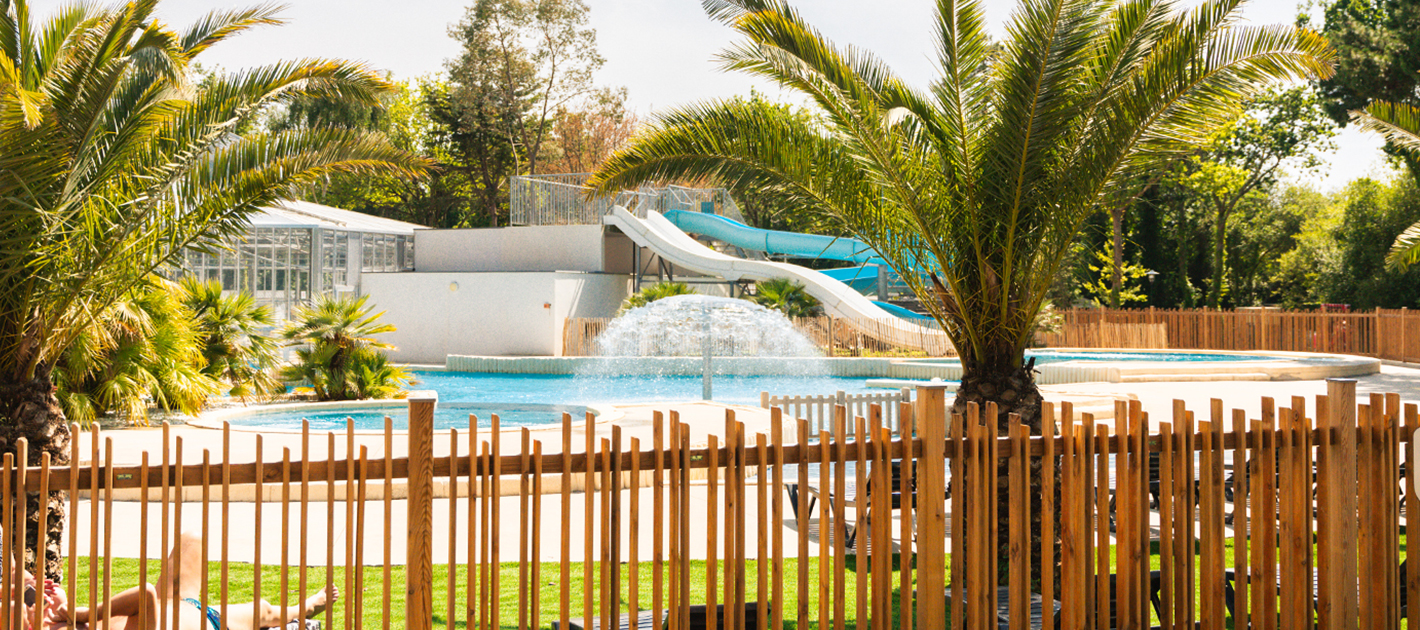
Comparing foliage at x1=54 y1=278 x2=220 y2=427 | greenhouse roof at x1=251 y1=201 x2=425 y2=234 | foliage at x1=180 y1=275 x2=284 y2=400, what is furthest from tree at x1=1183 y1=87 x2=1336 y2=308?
foliage at x1=54 y1=278 x2=220 y2=427

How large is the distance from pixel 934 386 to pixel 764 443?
774 mm

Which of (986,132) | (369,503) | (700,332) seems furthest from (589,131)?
(986,132)

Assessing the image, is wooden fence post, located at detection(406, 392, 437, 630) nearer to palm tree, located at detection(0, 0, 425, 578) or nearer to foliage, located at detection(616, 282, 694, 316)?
palm tree, located at detection(0, 0, 425, 578)

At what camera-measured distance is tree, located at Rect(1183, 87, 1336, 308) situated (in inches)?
1684

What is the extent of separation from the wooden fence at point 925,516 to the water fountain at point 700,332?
21602mm

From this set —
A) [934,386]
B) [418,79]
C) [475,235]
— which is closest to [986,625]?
[934,386]

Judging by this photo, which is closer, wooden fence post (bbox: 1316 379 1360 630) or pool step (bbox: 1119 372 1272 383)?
wooden fence post (bbox: 1316 379 1360 630)

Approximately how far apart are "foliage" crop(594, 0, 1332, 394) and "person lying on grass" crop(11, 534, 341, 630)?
346 cm

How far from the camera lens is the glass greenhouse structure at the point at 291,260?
27375 mm

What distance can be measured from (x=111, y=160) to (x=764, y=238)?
28.5 meters

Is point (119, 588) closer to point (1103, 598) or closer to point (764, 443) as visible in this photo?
point (764, 443)

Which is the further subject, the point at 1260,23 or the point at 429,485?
the point at 1260,23

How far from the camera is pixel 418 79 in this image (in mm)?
52969

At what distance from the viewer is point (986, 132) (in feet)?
21.5
